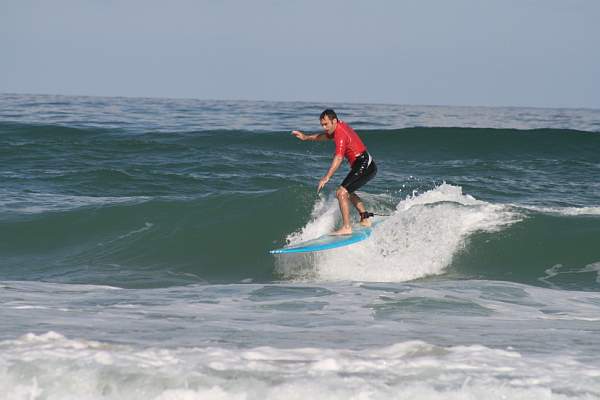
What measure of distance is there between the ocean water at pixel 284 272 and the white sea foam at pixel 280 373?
0.7 inches

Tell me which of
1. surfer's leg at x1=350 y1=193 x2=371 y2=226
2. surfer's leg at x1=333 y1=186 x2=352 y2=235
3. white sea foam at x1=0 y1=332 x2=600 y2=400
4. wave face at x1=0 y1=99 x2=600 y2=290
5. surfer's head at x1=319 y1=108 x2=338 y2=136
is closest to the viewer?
white sea foam at x1=0 y1=332 x2=600 y2=400

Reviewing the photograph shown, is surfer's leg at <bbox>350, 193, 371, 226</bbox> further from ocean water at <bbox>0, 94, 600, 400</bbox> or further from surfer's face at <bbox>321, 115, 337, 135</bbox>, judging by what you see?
surfer's face at <bbox>321, 115, 337, 135</bbox>

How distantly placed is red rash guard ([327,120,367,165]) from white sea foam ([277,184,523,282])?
120cm

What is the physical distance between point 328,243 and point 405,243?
1473 mm

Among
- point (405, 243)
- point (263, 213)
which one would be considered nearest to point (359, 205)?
point (405, 243)

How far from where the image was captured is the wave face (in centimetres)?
1144

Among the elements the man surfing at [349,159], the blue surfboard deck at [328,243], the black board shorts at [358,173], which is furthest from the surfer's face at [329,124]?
the blue surfboard deck at [328,243]

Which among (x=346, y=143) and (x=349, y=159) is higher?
(x=346, y=143)

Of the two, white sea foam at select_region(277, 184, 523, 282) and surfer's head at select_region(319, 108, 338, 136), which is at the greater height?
surfer's head at select_region(319, 108, 338, 136)

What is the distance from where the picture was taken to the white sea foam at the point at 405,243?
428 inches

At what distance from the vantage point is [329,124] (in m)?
10.2

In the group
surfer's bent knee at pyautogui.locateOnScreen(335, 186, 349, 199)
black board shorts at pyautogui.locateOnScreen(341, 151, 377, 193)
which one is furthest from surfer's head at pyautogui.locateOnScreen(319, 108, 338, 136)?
surfer's bent knee at pyautogui.locateOnScreen(335, 186, 349, 199)

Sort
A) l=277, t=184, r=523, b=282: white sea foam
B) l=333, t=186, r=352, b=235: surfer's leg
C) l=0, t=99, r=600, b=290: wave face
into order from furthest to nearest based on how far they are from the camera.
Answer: l=0, t=99, r=600, b=290: wave face
l=277, t=184, r=523, b=282: white sea foam
l=333, t=186, r=352, b=235: surfer's leg

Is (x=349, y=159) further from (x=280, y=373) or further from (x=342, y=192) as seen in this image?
(x=280, y=373)
